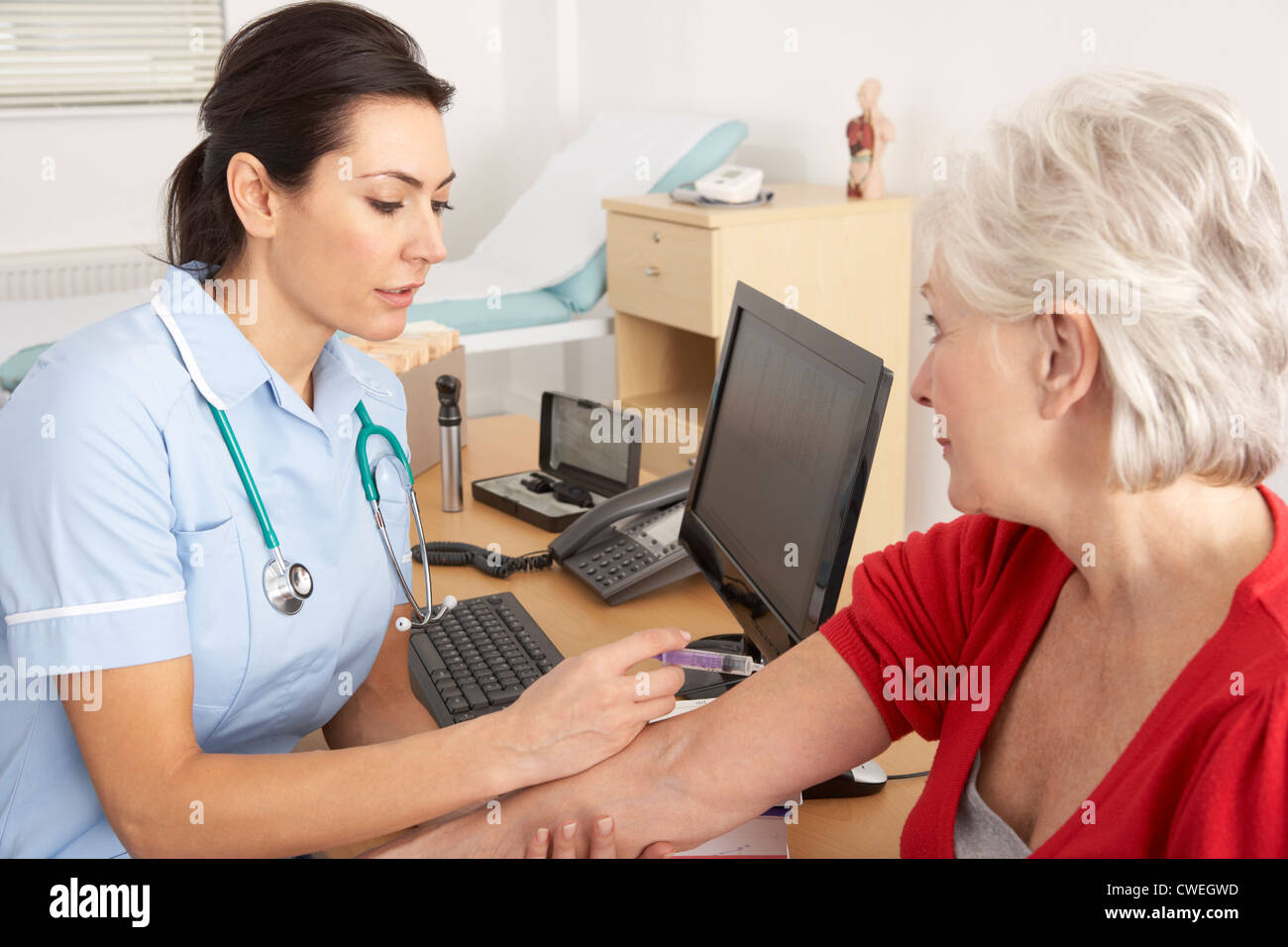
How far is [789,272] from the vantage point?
9.66ft

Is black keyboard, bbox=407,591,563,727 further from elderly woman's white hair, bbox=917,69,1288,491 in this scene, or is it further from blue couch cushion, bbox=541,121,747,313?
blue couch cushion, bbox=541,121,747,313

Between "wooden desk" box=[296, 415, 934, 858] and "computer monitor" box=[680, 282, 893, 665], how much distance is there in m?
0.14

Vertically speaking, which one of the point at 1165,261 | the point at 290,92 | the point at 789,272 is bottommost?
the point at 789,272

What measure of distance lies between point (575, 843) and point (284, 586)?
376mm

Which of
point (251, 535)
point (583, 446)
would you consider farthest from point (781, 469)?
point (583, 446)

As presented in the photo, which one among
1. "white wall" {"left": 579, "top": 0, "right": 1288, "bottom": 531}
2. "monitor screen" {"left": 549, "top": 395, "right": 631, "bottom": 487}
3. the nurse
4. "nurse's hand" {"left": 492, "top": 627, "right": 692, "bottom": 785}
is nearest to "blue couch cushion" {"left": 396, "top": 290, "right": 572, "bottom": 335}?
"white wall" {"left": 579, "top": 0, "right": 1288, "bottom": 531}

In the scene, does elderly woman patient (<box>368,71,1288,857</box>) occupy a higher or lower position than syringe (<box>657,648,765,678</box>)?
higher

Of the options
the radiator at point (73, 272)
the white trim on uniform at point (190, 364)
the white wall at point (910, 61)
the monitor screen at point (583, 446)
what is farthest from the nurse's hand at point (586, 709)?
the radiator at point (73, 272)

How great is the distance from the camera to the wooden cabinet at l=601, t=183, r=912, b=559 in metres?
2.89

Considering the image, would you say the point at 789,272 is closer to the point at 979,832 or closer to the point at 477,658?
the point at 477,658

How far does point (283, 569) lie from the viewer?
1.17 m

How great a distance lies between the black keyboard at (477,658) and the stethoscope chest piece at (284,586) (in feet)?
0.81

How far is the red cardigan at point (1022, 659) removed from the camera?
72 cm

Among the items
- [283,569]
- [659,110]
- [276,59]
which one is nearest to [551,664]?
[283,569]
